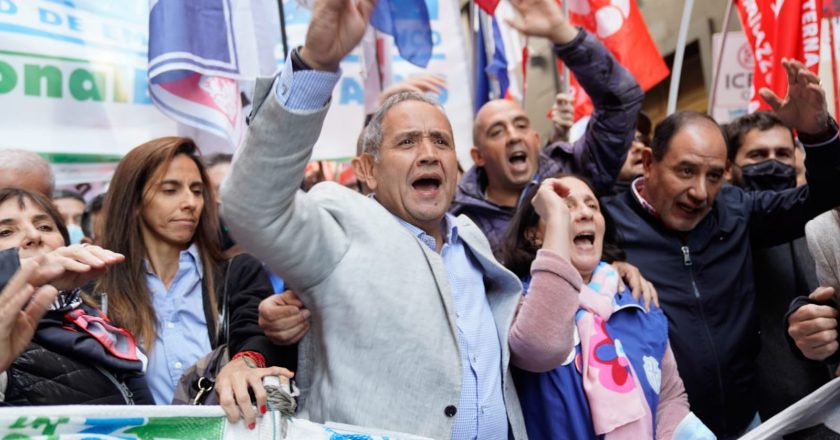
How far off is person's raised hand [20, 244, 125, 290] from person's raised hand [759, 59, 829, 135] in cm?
221

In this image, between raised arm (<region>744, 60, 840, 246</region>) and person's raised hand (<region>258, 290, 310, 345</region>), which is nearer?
person's raised hand (<region>258, 290, 310, 345</region>)

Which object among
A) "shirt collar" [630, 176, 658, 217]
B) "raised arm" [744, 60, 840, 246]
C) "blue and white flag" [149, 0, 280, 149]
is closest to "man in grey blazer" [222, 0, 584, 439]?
"shirt collar" [630, 176, 658, 217]

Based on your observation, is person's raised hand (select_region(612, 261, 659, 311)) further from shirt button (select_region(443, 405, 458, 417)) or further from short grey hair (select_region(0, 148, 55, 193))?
short grey hair (select_region(0, 148, 55, 193))

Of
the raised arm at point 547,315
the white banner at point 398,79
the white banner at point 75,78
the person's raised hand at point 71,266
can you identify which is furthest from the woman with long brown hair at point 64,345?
the white banner at point 398,79

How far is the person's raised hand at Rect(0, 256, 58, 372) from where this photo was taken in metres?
1.85

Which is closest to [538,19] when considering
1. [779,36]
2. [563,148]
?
[563,148]

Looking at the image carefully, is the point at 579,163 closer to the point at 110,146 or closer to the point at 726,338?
the point at 726,338

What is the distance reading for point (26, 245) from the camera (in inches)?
101

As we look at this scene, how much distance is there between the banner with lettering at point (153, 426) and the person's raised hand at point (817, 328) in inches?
52.0

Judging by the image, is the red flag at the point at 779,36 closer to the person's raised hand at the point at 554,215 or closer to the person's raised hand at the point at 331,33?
the person's raised hand at the point at 554,215

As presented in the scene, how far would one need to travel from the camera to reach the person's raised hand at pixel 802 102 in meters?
2.98

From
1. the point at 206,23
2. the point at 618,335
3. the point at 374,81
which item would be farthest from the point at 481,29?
the point at 618,335

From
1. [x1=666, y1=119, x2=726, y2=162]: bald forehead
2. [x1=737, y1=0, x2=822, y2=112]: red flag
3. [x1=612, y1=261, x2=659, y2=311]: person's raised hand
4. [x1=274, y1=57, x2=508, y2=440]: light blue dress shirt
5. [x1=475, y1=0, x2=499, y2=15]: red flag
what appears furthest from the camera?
[x1=475, y1=0, x2=499, y2=15]: red flag

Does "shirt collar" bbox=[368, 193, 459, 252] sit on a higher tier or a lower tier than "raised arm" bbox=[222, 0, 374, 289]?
lower
